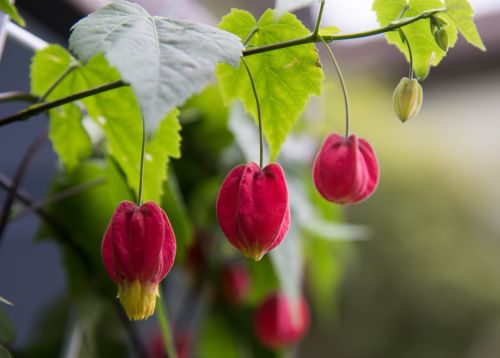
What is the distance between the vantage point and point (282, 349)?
3.14 feet

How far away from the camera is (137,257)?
36cm

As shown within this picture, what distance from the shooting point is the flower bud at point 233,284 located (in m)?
0.96

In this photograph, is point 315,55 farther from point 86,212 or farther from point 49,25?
point 49,25

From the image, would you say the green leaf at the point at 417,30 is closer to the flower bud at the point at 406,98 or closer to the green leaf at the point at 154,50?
the flower bud at the point at 406,98

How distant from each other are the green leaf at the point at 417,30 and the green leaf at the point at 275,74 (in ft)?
0.17

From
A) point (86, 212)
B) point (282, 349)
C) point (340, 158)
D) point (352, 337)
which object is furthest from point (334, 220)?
point (352, 337)

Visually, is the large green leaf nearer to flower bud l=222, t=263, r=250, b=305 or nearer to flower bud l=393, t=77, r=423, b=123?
flower bud l=393, t=77, r=423, b=123

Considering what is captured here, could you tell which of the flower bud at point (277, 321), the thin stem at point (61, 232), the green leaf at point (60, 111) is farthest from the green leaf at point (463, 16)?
the flower bud at point (277, 321)

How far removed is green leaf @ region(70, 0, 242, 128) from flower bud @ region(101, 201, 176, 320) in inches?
4.1

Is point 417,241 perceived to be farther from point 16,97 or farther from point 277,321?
point 16,97

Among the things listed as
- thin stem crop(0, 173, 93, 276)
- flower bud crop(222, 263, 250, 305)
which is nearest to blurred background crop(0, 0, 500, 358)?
flower bud crop(222, 263, 250, 305)

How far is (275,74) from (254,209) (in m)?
0.08

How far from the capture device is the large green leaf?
1.37ft

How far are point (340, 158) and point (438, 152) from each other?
2.46 meters
